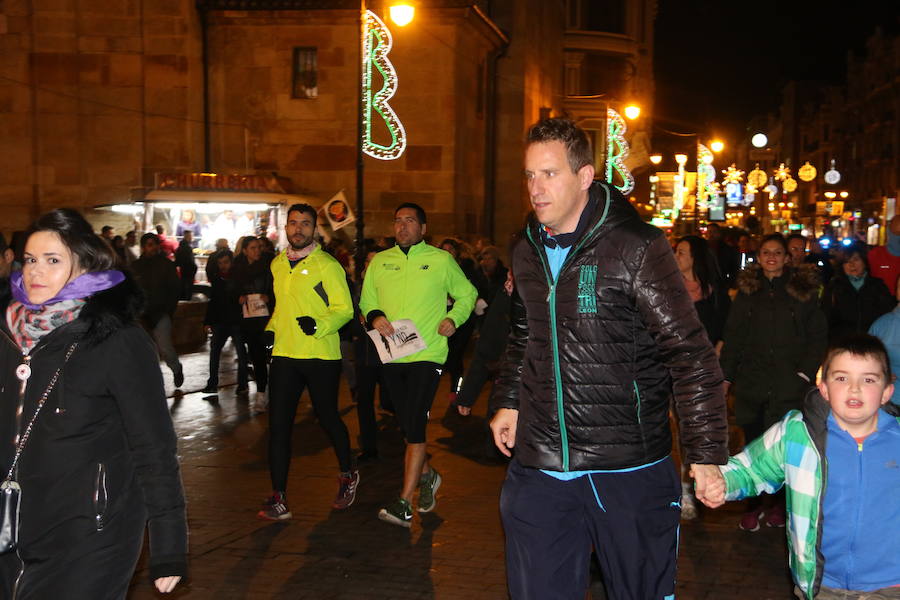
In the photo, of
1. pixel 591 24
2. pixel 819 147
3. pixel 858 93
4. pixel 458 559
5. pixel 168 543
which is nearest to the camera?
pixel 168 543

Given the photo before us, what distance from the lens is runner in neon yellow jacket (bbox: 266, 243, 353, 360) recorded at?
725cm

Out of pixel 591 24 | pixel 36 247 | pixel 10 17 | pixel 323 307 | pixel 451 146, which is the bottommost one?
pixel 323 307

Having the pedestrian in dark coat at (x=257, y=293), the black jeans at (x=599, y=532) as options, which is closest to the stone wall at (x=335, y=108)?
the pedestrian in dark coat at (x=257, y=293)

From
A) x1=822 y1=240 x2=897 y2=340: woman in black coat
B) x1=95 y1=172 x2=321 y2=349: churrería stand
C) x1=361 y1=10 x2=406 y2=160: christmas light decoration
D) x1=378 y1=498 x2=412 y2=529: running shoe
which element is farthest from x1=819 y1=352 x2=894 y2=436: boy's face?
x1=95 y1=172 x2=321 y2=349: churrería stand

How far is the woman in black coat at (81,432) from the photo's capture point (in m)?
3.36

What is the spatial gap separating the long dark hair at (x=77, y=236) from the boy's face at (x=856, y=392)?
2655 millimetres

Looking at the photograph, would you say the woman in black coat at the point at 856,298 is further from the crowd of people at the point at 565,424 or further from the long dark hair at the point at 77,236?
the long dark hair at the point at 77,236

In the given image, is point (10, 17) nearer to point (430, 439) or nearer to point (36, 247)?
point (430, 439)

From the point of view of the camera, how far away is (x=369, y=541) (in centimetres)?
674

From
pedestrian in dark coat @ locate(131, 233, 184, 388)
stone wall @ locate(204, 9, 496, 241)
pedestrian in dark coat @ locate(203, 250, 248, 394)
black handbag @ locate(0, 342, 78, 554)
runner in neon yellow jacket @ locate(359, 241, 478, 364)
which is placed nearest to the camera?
black handbag @ locate(0, 342, 78, 554)

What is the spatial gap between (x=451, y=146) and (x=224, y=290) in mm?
12660

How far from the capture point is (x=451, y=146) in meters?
24.8

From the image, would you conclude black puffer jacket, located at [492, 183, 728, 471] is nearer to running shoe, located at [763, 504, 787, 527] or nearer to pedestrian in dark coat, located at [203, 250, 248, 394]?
running shoe, located at [763, 504, 787, 527]

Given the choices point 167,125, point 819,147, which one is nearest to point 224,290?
point 167,125
